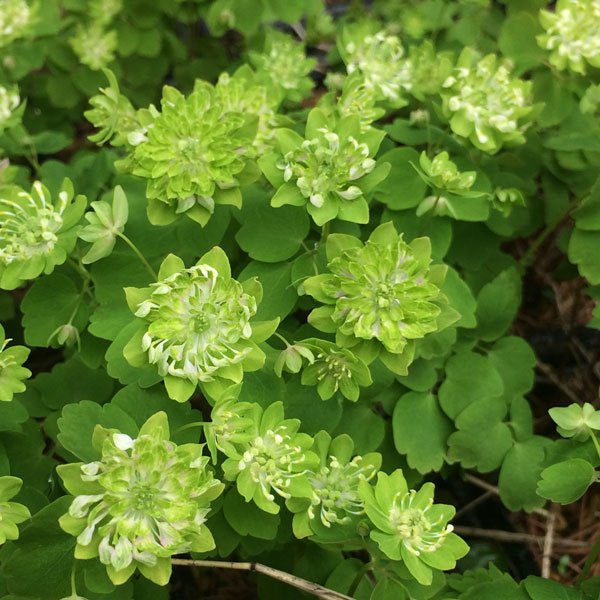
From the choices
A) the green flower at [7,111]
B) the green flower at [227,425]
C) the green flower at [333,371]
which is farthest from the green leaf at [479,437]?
the green flower at [7,111]

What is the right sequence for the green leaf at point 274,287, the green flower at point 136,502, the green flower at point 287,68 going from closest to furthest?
1. the green flower at point 136,502
2. the green leaf at point 274,287
3. the green flower at point 287,68

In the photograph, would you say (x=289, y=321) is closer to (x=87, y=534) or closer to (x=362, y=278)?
(x=362, y=278)

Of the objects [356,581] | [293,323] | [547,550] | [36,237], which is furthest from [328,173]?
[547,550]

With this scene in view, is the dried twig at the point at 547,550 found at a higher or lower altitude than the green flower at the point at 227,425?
lower

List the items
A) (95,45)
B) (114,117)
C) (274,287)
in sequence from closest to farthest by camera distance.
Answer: (274,287) < (114,117) < (95,45)

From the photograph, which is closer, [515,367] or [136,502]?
[136,502]

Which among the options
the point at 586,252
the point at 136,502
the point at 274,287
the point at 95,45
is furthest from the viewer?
the point at 95,45

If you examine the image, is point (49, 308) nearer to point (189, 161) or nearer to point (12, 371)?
point (12, 371)

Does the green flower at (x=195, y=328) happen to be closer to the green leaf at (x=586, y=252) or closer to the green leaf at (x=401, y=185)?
the green leaf at (x=401, y=185)
